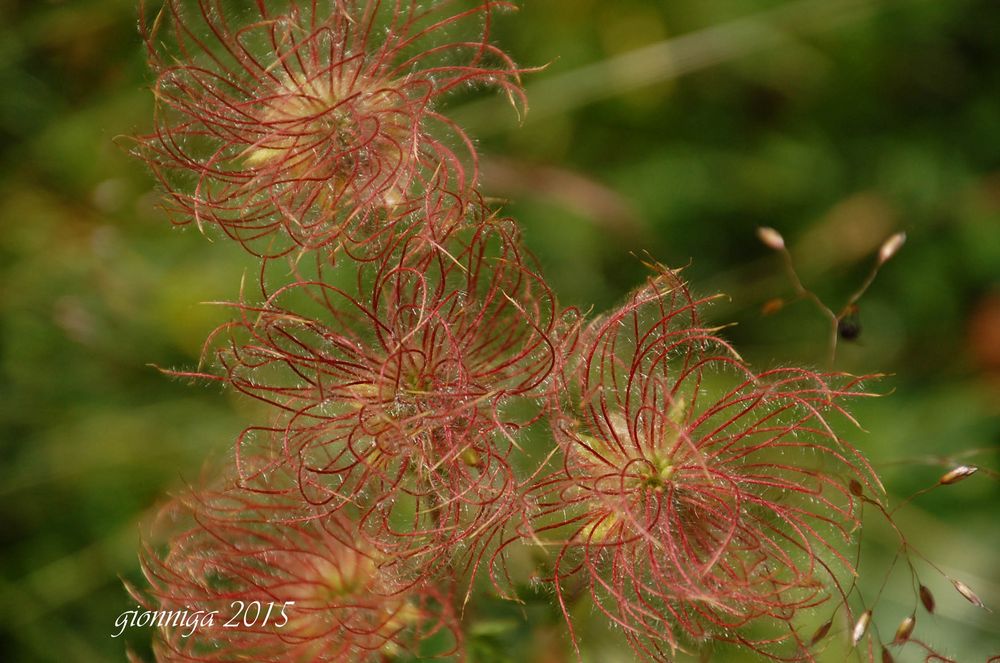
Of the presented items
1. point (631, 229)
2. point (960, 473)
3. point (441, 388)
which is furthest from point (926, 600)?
point (631, 229)

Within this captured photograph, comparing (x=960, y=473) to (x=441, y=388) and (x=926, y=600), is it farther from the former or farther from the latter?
(x=441, y=388)

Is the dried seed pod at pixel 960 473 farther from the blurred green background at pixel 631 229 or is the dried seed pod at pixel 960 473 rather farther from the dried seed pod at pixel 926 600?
the blurred green background at pixel 631 229

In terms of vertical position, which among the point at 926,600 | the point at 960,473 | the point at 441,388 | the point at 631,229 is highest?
the point at 631,229

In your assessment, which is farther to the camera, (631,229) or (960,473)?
(631,229)

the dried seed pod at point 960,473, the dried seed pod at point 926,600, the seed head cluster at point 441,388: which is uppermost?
the seed head cluster at point 441,388

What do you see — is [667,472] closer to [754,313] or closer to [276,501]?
[276,501]

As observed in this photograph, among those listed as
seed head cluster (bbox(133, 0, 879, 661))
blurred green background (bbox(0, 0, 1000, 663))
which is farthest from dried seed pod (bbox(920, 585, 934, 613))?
blurred green background (bbox(0, 0, 1000, 663))

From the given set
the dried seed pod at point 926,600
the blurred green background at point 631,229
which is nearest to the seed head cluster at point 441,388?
the dried seed pod at point 926,600

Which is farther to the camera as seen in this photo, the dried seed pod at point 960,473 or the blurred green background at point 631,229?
the blurred green background at point 631,229
